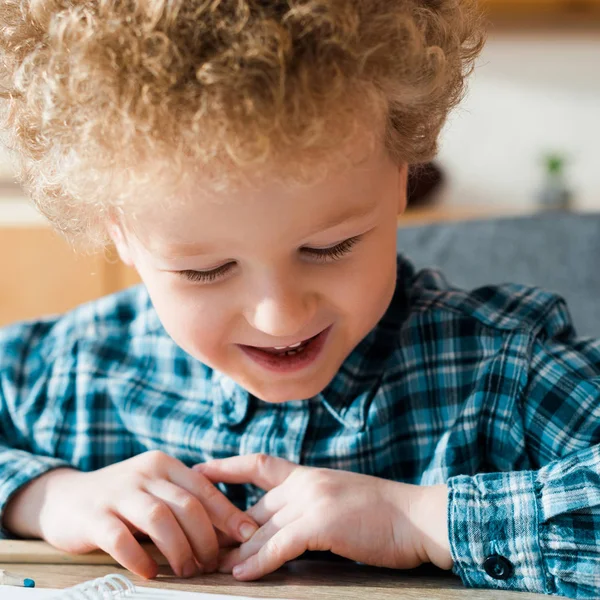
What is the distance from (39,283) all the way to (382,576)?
2.06 meters

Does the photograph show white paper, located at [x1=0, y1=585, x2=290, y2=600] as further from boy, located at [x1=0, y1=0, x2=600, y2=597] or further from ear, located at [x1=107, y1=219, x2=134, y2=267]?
ear, located at [x1=107, y1=219, x2=134, y2=267]

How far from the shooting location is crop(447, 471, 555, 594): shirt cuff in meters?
0.63

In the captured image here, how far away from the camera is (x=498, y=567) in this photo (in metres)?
0.64

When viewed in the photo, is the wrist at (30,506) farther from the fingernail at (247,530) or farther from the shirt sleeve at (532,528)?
the shirt sleeve at (532,528)

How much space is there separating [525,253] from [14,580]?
83cm

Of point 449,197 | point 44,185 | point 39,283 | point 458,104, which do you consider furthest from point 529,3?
point 44,185

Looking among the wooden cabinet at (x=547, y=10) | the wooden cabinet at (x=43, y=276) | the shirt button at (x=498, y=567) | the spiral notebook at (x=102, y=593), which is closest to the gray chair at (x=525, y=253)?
the shirt button at (x=498, y=567)

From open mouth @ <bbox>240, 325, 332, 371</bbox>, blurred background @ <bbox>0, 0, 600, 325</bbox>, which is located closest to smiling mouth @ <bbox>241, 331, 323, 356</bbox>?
open mouth @ <bbox>240, 325, 332, 371</bbox>

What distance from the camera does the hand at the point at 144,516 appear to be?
0.66 meters

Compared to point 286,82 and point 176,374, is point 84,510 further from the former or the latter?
point 286,82

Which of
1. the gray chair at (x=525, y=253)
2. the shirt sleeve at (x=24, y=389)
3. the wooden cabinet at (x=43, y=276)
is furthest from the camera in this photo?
the wooden cabinet at (x=43, y=276)

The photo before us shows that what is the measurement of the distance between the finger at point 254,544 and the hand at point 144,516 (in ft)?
0.04

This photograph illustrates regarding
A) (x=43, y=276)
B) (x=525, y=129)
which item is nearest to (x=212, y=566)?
(x=43, y=276)

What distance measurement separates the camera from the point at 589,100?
2811 mm
